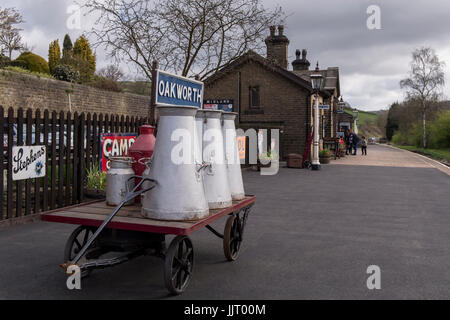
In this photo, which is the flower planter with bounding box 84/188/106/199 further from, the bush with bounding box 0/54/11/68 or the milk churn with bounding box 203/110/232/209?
the bush with bounding box 0/54/11/68

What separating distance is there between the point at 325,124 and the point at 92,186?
2685 centimetres

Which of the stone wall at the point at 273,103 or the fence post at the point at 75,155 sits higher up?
the stone wall at the point at 273,103

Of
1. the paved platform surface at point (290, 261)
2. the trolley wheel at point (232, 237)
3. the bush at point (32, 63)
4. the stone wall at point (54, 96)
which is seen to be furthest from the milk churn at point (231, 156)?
the bush at point (32, 63)

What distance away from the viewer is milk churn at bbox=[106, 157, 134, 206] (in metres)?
4.00

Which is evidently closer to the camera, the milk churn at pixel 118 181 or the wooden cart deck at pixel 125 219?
the wooden cart deck at pixel 125 219

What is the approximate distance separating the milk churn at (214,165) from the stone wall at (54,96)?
1301 centimetres

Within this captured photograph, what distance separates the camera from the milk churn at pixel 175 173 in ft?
11.7

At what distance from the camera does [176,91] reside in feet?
14.7

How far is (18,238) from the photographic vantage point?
5.57m

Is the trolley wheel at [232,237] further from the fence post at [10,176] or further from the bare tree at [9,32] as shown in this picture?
the bare tree at [9,32]

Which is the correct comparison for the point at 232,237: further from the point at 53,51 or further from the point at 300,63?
the point at 53,51

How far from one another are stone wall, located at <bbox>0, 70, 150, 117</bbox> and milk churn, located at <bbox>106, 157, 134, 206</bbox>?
12.9 m

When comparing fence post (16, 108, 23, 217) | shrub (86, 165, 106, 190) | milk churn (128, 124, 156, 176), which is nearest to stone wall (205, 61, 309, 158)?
shrub (86, 165, 106, 190)

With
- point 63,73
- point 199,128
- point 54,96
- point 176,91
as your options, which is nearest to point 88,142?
point 176,91
